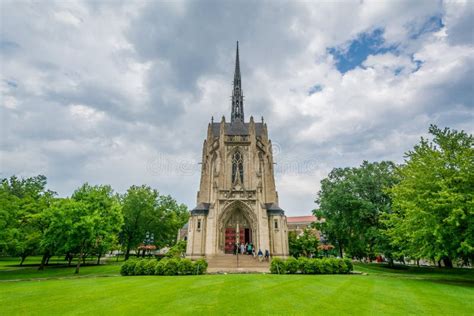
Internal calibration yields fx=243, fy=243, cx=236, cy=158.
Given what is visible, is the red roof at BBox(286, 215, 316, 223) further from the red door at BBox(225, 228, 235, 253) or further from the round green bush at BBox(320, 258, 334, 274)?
the round green bush at BBox(320, 258, 334, 274)

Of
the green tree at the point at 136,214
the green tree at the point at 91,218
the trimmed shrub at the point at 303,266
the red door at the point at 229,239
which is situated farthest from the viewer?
the green tree at the point at 136,214

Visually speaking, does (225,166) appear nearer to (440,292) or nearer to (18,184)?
(440,292)

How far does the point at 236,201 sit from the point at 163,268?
536 inches

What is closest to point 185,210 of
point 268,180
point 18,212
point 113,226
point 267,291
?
point 268,180

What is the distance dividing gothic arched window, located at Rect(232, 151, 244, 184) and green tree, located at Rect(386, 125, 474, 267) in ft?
66.8

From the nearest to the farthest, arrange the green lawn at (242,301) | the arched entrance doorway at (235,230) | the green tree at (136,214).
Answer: the green lawn at (242,301) → the arched entrance doorway at (235,230) → the green tree at (136,214)

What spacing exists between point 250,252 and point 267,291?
18198mm

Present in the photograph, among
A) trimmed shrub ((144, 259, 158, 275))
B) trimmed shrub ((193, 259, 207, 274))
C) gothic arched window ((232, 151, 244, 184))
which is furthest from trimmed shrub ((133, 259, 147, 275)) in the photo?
gothic arched window ((232, 151, 244, 184))

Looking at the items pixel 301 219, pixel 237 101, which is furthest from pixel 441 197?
pixel 301 219

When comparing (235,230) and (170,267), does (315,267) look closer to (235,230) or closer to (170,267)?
(170,267)

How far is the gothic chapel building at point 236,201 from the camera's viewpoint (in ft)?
94.6

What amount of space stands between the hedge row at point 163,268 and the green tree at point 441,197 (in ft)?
48.2

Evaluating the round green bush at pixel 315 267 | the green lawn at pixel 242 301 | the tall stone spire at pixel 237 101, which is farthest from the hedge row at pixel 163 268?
the tall stone spire at pixel 237 101

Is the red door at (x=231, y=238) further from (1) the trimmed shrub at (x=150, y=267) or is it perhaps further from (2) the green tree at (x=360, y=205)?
(1) the trimmed shrub at (x=150, y=267)
